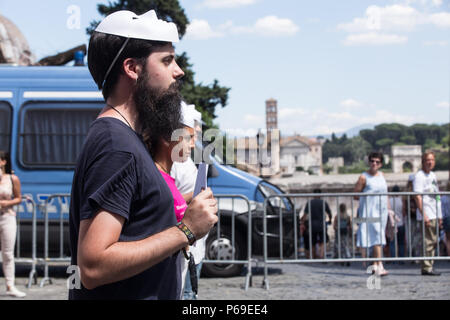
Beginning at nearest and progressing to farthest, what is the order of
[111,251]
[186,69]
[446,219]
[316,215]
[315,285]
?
[111,251] → [315,285] → [446,219] → [316,215] → [186,69]

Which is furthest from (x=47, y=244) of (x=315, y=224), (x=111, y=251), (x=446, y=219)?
(x=111, y=251)

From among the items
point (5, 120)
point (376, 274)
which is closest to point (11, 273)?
point (5, 120)

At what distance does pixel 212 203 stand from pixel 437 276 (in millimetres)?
7382

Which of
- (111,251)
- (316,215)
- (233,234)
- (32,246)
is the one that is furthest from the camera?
(316,215)

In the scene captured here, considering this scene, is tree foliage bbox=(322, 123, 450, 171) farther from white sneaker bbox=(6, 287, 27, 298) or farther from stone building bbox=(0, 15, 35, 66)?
white sneaker bbox=(6, 287, 27, 298)

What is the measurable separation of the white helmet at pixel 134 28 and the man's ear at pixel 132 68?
0.03m

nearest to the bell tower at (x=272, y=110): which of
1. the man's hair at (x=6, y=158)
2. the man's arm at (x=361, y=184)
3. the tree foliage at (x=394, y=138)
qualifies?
the tree foliage at (x=394, y=138)

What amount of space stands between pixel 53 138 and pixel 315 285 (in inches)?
165

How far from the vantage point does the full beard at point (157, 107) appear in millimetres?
1840

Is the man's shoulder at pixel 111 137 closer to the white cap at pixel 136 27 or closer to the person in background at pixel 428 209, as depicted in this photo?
the white cap at pixel 136 27

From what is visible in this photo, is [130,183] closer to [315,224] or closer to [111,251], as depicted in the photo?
[111,251]

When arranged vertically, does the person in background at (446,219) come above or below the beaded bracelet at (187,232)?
below

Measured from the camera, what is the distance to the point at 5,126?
900cm
